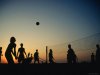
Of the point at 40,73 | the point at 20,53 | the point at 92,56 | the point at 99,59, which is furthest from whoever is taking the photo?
the point at 92,56

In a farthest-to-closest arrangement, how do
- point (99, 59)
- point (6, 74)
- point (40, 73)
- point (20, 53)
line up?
1. point (20, 53)
2. point (99, 59)
3. point (40, 73)
4. point (6, 74)

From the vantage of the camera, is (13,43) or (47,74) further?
(13,43)

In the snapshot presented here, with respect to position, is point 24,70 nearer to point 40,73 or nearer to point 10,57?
point 40,73

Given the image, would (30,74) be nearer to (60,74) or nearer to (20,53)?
(60,74)

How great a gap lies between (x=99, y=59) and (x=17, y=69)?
837 centimetres

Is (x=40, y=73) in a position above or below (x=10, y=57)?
below

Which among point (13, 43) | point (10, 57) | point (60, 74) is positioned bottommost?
point (60, 74)

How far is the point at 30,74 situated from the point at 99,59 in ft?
27.8

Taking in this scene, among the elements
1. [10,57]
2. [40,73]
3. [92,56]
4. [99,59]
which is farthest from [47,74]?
[92,56]

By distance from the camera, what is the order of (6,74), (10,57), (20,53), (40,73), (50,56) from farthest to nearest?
(50,56), (20,53), (10,57), (40,73), (6,74)

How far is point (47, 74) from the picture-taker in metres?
7.14

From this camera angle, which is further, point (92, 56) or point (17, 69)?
point (92, 56)

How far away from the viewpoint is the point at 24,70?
7441mm

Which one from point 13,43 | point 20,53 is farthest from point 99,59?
point 13,43
